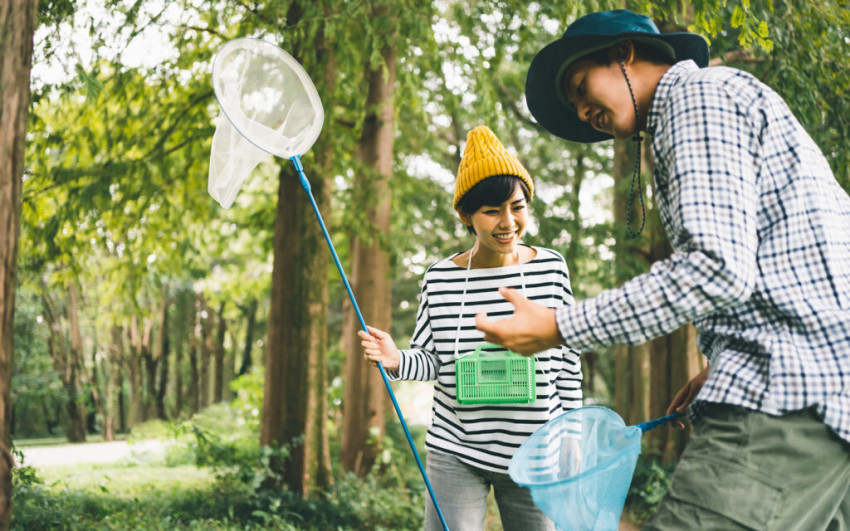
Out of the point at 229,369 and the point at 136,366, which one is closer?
the point at 136,366

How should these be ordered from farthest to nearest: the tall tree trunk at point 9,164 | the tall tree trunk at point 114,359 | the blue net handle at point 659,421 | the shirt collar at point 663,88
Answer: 1. the tall tree trunk at point 114,359
2. the tall tree trunk at point 9,164
3. the blue net handle at point 659,421
4. the shirt collar at point 663,88

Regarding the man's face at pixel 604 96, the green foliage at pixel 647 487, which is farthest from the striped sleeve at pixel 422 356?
the green foliage at pixel 647 487

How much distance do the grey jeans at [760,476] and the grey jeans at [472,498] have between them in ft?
3.94

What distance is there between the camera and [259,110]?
329 centimetres

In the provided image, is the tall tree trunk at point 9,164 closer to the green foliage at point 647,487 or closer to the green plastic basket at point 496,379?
the green plastic basket at point 496,379

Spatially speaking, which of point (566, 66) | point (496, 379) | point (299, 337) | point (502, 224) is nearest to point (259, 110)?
point (502, 224)

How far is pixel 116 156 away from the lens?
7.49 metres

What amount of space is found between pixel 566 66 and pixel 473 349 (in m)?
1.22

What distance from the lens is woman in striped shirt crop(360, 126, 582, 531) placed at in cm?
277

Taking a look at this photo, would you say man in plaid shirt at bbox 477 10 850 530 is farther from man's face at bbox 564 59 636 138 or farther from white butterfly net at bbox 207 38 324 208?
white butterfly net at bbox 207 38 324 208

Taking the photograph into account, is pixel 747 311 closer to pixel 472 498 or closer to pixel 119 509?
pixel 472 498

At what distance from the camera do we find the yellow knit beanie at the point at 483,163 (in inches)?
115

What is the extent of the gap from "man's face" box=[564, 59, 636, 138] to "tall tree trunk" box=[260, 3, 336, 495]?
520 cm

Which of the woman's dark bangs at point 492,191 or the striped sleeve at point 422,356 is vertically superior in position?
the woman's dark bangs at point 492,191
